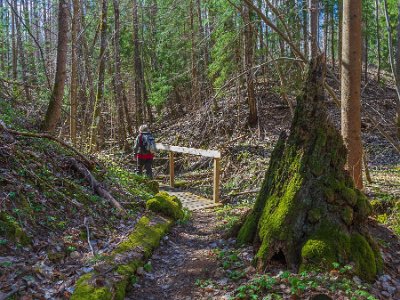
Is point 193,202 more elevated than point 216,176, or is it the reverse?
point 216,176

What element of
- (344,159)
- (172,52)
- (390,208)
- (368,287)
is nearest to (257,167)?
(390,208)

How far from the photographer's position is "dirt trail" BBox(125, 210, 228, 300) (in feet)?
15.0

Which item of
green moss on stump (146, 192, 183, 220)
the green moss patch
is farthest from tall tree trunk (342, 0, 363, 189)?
the green moss patch

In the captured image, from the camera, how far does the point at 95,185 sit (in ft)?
24.8

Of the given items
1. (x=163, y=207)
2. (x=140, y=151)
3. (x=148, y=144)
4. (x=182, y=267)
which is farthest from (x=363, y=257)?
(x=140, y=151)

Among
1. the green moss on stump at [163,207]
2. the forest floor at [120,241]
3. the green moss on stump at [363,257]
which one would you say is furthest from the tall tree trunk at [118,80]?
the green moss on stump at [363,257]

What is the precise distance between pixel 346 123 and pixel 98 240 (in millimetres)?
4762

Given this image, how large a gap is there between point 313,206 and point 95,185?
14.2 ft

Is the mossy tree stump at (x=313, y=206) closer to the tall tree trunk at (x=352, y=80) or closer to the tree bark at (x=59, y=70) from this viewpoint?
the tall tree trunk at (x=352, y=80)

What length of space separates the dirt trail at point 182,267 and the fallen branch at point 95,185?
44.7 inches

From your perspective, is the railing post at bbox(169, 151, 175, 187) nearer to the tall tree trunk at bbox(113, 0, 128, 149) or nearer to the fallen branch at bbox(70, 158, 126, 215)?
the fallen branch at bbox(70, 158, 126, 215)

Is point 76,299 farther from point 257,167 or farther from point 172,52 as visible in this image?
point 172,52

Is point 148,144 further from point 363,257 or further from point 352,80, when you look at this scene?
point 363,257

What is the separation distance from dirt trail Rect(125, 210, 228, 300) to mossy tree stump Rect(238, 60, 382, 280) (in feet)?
2.45
